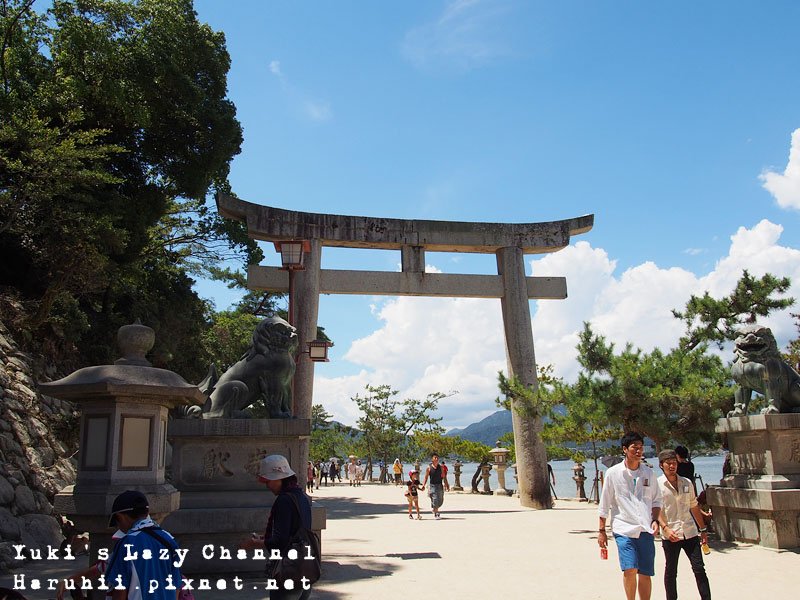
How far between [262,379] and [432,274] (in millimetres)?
8529

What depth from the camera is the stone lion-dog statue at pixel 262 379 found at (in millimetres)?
6910

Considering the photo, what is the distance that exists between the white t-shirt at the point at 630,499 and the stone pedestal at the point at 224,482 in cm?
309

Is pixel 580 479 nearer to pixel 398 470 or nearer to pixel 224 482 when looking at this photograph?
pixel 398 470

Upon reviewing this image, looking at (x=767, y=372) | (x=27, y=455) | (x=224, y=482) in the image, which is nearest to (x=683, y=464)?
Result: (x=767, y=372)

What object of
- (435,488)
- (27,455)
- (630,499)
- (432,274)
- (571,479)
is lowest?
(571,479)

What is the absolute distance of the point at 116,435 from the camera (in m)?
Result: 5.08

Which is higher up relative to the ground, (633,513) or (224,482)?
(224,482)

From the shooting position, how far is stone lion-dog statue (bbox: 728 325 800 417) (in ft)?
25.1

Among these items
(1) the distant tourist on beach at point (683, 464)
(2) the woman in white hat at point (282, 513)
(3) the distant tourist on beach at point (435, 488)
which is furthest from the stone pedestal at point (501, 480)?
(2) the woman in white hat at point (282, 513)

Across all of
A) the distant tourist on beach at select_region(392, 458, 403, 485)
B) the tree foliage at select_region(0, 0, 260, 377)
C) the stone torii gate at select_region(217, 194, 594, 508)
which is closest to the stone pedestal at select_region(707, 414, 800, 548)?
the stone torii gate at select_region(217, 194, 594, 508)

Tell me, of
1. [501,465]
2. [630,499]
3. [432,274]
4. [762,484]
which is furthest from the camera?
[501,465]

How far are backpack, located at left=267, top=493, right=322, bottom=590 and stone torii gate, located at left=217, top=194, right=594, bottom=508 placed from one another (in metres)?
10.3

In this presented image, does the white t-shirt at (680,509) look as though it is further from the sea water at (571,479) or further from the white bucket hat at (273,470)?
the white bucket hat at (273,470)

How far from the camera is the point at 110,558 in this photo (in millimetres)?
2682
